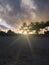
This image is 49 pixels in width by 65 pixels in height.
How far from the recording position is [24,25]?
10244 cm

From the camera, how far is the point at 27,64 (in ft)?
51.8

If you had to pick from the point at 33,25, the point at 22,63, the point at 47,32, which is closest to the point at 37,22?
the point at 33,25

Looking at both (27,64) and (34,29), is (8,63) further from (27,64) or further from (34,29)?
(34,29)


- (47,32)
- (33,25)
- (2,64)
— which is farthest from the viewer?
(33,25)

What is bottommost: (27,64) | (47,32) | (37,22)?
(27,64)

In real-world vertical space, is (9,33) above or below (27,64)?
above

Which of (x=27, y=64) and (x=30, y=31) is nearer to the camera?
(x=27, y=64)

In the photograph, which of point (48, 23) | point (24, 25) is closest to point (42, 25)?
point (48, 23)

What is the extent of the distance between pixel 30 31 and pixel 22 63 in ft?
284

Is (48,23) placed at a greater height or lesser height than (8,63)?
greater

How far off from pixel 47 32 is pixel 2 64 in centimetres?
7797

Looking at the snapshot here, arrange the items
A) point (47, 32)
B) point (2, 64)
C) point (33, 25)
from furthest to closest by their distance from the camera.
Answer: point (33, 25) < point (47, 32) < point (2, 64)

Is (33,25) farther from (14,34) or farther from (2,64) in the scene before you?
(2,64)

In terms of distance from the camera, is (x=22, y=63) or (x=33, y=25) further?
(x=33, y=25)
